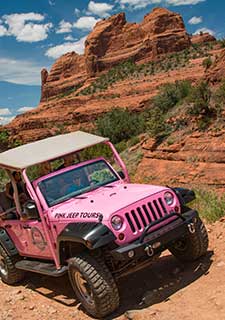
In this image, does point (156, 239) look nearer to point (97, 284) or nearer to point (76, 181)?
point (97, 284)

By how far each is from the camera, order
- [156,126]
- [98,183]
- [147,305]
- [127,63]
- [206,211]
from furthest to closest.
Answer: [127,63] < [156,126] < [206,211] < [98,183] < [147,305]

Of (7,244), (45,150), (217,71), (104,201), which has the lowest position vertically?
(7,244)

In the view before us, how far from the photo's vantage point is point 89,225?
16.3 ft

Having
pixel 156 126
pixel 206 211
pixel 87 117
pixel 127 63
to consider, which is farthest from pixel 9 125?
pixel 206 211

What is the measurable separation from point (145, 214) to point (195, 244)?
1.17 m

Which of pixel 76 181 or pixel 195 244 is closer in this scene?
pixel 195 244

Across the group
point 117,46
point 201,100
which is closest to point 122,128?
point 201,100

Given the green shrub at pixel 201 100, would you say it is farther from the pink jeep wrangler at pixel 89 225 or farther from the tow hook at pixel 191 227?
the tow hook at pixel 191 227

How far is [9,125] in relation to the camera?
244 ft

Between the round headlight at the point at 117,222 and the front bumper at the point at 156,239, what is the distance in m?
0.23

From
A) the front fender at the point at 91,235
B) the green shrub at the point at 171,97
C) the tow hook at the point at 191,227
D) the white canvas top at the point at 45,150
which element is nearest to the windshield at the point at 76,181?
the white canvas top at the point at 45,150

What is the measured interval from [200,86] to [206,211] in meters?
13.0

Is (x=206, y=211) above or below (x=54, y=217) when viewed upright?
below

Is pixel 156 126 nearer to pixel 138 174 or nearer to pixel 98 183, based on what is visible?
pixel 138 174
